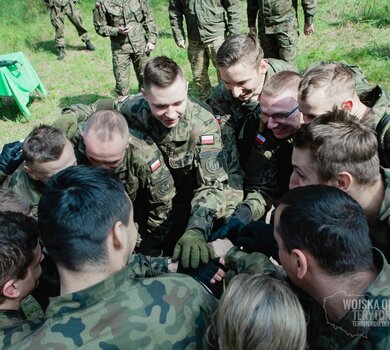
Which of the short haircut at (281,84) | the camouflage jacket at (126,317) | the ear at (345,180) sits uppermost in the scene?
the short haircut at (281,84)

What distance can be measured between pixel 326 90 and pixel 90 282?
178 centimetres

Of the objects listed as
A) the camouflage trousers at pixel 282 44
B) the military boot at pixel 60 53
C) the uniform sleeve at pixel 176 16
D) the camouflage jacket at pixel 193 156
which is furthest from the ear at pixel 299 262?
the military boot at pixel 60 53

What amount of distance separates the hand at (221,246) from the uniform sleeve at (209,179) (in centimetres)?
25

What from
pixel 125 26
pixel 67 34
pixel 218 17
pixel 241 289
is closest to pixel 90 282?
pixel 241 289

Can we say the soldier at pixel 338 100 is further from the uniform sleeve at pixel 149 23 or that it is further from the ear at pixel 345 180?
the uniform sleeve at pixel 149 23

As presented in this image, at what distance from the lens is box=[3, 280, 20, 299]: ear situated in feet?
6.50

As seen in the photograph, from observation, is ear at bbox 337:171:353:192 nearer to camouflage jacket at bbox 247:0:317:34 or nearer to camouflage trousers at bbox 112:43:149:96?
camouflage jacket at bbox 247:0:317:34

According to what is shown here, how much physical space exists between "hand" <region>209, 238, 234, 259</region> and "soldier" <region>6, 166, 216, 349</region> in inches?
24.4

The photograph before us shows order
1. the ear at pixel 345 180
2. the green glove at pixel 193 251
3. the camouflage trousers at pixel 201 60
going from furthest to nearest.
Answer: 1. the camouflage trousers at pixel 201 60
2. the green glove at pixel 193 251
3. the ear at pixel 345 180

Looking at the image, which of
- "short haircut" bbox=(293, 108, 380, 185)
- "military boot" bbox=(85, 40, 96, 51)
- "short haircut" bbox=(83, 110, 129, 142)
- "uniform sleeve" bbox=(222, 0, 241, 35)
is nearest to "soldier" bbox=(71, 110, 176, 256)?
"short haircut" bbox=(83, 110, 129, 142)

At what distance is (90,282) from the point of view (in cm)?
175

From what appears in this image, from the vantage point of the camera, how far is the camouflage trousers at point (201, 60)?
6.60m

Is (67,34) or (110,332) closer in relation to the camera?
(110,332)

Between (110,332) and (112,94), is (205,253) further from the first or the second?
(112,94)
